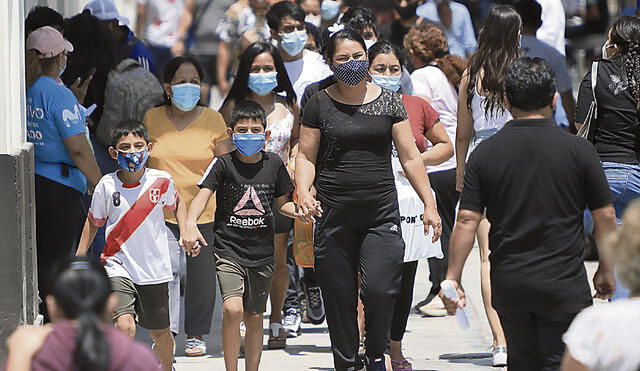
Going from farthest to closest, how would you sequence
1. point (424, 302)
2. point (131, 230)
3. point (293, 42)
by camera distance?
point (424, 302), point (293, 42), point (131, 230)

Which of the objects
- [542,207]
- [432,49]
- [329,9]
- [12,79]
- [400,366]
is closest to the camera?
[542,207]

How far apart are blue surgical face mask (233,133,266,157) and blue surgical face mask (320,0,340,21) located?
5006 mm

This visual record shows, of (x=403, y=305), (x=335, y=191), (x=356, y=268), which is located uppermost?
(x=335, y=191)

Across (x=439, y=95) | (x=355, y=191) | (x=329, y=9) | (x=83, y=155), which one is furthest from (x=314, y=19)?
(x=355, y=191)

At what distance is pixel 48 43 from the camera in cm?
749

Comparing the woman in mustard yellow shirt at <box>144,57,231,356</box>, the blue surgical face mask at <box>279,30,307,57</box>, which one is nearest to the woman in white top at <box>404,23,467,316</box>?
the blue surgical face mask at <box>279,30,307,57</box>

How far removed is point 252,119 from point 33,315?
1.60 m

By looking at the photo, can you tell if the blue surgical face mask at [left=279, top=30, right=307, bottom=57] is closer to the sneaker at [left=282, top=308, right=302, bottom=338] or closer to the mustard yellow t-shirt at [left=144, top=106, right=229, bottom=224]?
the mustard yellow t-shirt at [left=144, top=106, right=229, bottom=224]

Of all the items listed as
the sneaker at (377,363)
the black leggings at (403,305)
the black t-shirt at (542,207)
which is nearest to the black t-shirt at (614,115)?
the black leggings at (403,305)

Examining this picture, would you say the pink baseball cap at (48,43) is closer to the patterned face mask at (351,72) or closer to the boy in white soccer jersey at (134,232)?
the boy in white soccer jersey at (134,232)

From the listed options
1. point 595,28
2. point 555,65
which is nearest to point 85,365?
point 555,65

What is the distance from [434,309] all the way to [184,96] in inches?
106

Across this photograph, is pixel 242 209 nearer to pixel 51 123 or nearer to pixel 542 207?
pixel 51 123

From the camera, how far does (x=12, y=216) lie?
6.70 m
